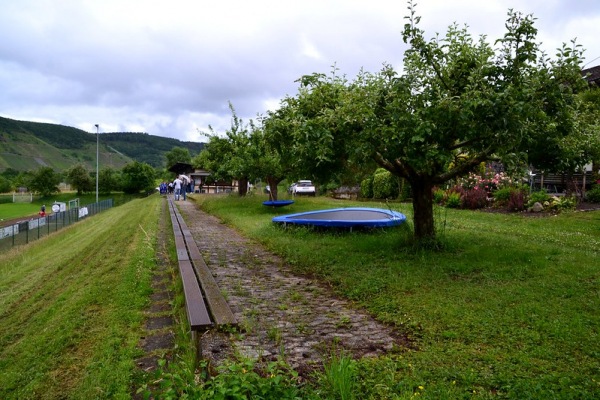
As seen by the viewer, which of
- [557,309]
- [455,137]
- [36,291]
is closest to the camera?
[557,309]

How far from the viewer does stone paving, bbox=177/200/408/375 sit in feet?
13.7

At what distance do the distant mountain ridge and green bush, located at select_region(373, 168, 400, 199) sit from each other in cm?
11876

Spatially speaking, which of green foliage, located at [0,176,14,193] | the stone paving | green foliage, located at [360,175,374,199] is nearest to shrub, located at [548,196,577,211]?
the stone paving

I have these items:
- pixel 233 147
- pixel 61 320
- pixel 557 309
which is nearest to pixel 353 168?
pixel 557 309

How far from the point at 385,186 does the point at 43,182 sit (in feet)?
249

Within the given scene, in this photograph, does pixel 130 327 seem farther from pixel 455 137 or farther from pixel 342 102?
pixel 455 137

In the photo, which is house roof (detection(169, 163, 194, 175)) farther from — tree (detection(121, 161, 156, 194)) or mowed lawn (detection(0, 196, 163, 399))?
mowed lawn (detection(0, 196, 163, 399))

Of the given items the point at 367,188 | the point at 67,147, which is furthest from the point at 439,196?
the point at 67,147

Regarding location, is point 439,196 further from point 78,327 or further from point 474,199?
point 78,327

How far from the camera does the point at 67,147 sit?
535 feet

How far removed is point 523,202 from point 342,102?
9446mm

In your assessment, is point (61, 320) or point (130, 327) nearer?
point (130, 327)

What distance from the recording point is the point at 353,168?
9.31 metres

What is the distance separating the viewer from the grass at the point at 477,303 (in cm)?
351
